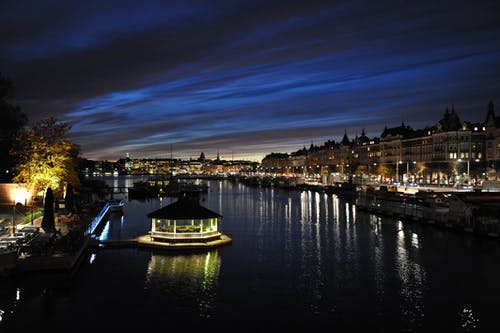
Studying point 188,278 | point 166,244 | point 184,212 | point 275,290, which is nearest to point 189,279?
point 188,278

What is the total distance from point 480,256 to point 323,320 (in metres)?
18.8

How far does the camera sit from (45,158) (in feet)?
155

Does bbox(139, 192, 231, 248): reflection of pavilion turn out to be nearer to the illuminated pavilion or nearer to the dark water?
the illuminated pavilion

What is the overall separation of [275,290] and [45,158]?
33.3 meters

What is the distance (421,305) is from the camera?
21.7m

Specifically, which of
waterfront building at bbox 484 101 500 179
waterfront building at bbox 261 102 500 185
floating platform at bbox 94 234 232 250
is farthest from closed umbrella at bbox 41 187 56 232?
waterfront building at bbox 484 101 500 179

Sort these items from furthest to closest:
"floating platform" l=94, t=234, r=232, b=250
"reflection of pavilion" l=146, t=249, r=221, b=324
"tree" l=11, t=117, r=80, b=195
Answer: "tree" l=11, t=117, r=80, b=195, "floating platform" l=94, t=234, r=232, b=250, "reflection of pavilion" l=146, t=249, r=221, b=324

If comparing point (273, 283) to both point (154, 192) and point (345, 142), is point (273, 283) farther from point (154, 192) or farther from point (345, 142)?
point (345, 142)

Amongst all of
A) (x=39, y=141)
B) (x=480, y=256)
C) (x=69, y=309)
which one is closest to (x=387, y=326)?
(x=69, y=309)

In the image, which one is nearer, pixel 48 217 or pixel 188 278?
pixel 188 278

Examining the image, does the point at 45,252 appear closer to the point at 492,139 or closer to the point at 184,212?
the point at 184,212

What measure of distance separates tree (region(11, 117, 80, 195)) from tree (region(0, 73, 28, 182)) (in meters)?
4.44

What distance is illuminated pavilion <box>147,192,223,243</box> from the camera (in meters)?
32.9

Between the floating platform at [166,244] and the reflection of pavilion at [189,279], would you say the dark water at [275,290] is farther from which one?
the floating platform at [166,244]
